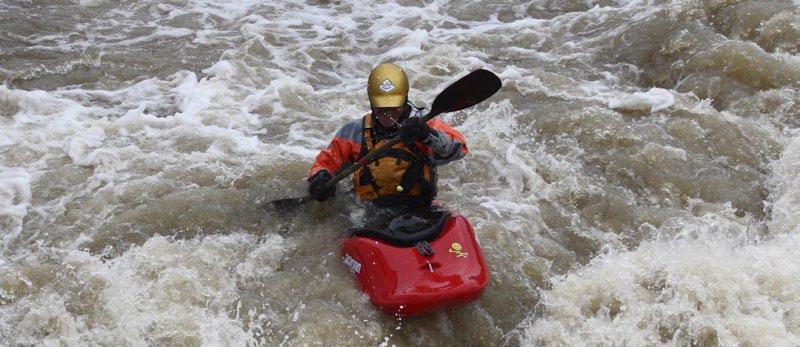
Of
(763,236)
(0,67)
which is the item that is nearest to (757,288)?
(763,236)

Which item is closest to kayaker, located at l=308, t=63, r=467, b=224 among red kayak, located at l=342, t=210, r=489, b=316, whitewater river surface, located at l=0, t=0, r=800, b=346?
red kayak, located at l=342, t=210, r=489, b=316

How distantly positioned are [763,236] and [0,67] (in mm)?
7009

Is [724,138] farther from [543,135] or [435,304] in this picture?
[435,304]

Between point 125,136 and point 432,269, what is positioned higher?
point 432,269

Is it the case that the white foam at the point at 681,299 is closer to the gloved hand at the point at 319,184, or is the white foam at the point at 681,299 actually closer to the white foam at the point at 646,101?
the gloved hand at the point at 319,184

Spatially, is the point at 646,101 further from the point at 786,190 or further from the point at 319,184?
the point at 319,184

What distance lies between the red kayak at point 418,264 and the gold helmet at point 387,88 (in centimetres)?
67

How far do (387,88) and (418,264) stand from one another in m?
0.98

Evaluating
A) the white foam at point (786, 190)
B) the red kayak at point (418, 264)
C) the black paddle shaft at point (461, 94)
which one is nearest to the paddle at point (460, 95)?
the black paddle shaft at point (461, 94)

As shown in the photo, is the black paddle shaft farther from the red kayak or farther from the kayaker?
the red kayak

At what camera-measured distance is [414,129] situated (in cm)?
379

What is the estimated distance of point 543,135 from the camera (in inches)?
232

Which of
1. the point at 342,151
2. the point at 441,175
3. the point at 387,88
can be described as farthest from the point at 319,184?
the point at 441,175

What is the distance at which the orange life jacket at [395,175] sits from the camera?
4.14 m
